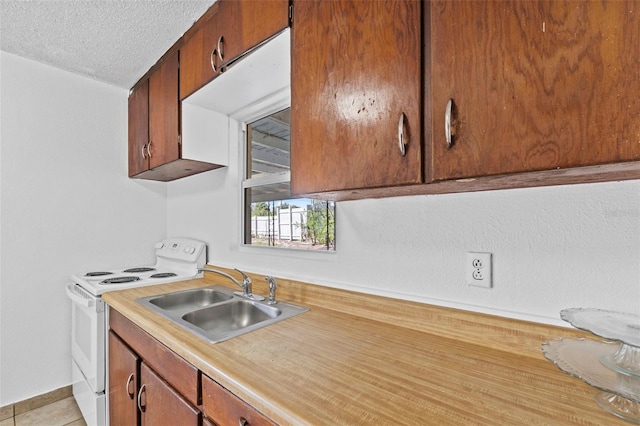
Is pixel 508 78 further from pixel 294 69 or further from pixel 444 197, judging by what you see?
pixel 294 69

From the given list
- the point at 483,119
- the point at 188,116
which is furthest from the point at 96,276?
the point at 483,119

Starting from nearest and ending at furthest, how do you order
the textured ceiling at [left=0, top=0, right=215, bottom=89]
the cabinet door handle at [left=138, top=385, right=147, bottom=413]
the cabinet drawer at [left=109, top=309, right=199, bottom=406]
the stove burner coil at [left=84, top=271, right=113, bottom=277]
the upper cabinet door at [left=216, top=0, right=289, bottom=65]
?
the cabinet drawer at [left=109, top=309, right=199, bottom=406] < the upper cabinet door at [left=216, top=0, right=289, bottom=65] < the cabinet door handle at [left=138, top=385, right=147, bottom=413] < the textured ceiling at [left=0, top=0, right=215, bottom=89] < the stove burner coil at [left=84, top=271, right=113, bottom=277]

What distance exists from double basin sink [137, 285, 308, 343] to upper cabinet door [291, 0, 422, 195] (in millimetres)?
627

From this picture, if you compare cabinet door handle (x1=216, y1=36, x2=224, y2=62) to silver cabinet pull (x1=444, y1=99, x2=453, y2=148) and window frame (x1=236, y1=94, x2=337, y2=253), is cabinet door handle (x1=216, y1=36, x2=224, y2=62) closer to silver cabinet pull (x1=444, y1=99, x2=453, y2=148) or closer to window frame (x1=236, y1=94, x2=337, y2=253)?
window frame (x1=236, y1=94, x2=337, y2=253)

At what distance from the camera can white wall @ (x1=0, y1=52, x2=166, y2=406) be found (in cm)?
196

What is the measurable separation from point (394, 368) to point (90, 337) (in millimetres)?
1766

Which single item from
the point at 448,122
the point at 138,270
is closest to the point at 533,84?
the point at 448,122

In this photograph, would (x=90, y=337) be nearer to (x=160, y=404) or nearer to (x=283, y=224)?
(x=160, y=404)

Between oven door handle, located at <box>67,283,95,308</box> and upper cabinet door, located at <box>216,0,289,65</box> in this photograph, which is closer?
upper cabinet door, located at <box>216,0,289,65</box>

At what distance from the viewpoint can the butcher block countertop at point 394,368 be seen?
2.09ft

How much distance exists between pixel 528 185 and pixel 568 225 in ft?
0.50

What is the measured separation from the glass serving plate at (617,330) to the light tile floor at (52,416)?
8.47 ft

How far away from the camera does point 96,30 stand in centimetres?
170

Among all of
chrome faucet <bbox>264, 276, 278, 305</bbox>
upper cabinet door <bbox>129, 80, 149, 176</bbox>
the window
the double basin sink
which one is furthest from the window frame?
upper cabinet door <bbox>129, 80, 149, 176</bbox>
